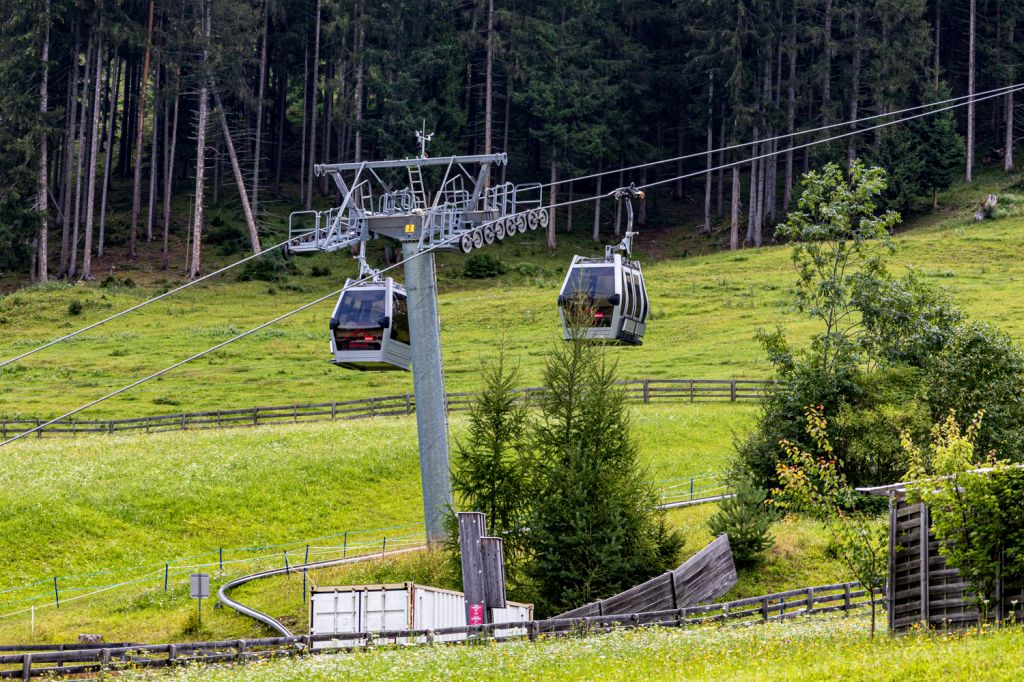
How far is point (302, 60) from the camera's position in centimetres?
11088

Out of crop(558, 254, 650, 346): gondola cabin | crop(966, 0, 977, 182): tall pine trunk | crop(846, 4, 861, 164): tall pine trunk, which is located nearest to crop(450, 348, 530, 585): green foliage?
crop(558, 254, 650, 346): gondola cabin

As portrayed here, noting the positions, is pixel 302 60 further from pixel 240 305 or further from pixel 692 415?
pixel 692 415

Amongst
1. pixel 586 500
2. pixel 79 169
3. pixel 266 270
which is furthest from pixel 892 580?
pixel 79 169

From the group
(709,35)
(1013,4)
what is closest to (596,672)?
(709,35)

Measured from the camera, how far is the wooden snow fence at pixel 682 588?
1163 inches

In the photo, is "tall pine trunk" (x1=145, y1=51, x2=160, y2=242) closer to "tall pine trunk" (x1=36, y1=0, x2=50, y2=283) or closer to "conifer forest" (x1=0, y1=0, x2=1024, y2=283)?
"conifer forest" (x1=0, y1=0, x2=1024, y2=283)

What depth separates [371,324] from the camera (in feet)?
114

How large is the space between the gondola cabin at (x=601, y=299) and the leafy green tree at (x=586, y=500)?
2.65 feet

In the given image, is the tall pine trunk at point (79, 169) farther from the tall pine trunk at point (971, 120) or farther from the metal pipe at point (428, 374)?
the tall pine trunk at point (971, 120)

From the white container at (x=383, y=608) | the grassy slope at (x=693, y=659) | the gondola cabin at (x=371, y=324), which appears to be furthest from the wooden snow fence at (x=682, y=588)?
the gondola cabin at (x=371, y=324)

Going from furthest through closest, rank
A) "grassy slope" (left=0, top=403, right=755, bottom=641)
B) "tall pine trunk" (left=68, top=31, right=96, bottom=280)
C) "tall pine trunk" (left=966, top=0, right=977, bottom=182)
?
"tall pine trunk" (left=966, top=0, right=977, bottom=182)
"tall pine trunk" (left=68, top=31, right=96, bottom=280)
"grassy slope" (left=0, top=403, right=755, bottom=641)

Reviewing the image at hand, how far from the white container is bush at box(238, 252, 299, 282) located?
5702 centimetres

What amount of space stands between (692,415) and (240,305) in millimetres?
33613

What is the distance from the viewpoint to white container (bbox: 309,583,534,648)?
2902 cm
